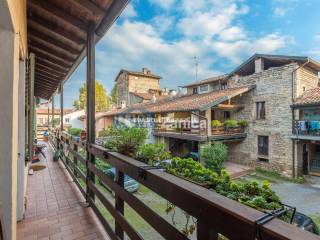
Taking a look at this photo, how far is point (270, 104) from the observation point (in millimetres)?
12172

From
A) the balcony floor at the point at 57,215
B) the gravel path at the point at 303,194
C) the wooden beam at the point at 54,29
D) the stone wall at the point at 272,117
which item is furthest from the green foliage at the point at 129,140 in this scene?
the stone wall at the point at 272,117

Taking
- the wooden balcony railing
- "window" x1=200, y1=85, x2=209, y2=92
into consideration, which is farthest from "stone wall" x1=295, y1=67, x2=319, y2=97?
the wooden balcony railing

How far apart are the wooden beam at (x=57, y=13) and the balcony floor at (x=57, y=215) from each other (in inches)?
91.4

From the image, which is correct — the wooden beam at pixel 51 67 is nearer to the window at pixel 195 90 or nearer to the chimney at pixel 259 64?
the chimney at pixel 259 64

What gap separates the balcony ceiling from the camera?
222 cm

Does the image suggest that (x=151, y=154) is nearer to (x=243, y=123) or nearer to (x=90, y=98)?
(x=90, y=98)

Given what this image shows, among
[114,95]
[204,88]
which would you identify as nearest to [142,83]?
[114,95]

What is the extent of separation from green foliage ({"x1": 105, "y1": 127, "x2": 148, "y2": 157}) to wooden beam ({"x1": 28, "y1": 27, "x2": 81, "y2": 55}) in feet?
7.25

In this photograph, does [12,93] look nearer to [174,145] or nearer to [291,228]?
[291,228]

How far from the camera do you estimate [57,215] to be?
2.58 meters

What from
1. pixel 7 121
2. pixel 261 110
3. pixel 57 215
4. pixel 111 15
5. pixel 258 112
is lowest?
pixel 57 215

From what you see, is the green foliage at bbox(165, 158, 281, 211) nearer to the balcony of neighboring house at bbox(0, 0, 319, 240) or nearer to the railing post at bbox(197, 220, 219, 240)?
the balcony of neighboring house at bbox(0, 0, 319, 240)

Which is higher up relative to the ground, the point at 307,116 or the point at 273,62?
the point at 273,62

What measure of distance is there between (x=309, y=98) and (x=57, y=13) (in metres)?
12.0
